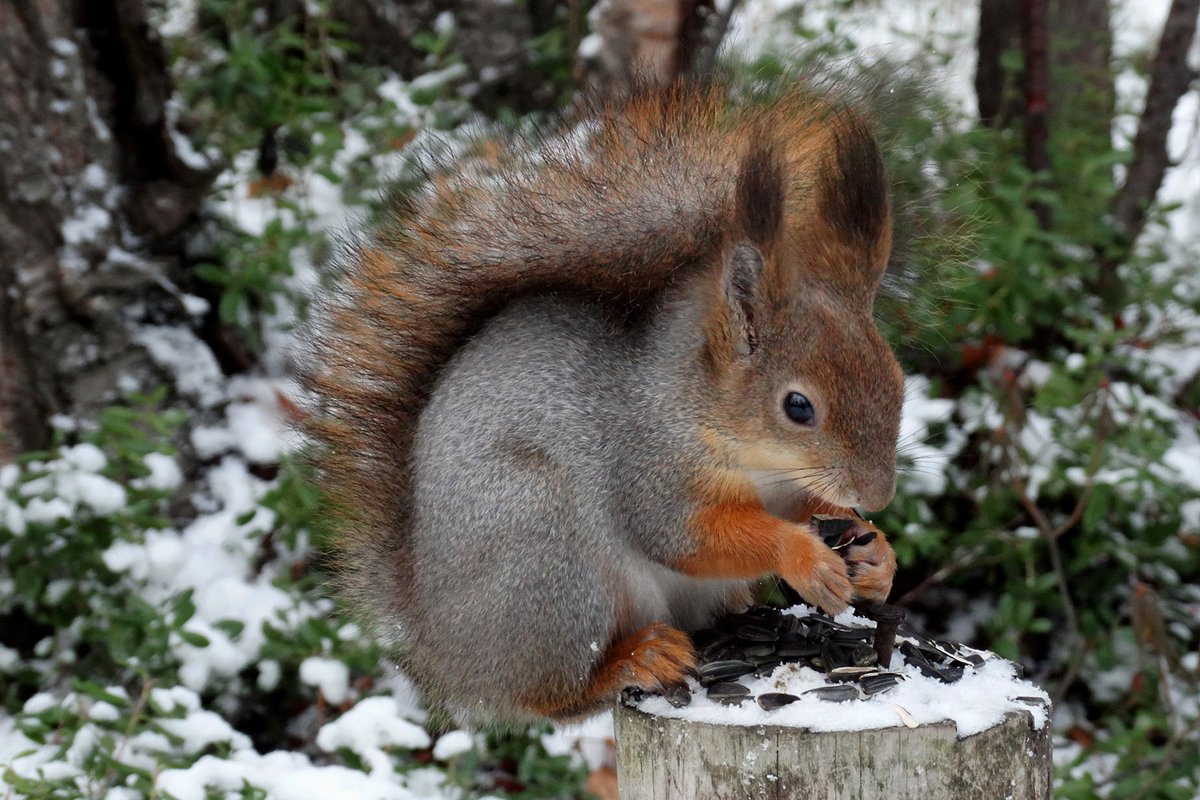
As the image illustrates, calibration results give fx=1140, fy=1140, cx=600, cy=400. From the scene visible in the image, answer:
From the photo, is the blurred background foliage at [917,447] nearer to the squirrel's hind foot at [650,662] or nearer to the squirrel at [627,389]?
the squirrel at [627,389]

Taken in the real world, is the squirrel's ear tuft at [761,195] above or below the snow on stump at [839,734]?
above

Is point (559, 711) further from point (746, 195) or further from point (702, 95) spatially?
point (702, 95)

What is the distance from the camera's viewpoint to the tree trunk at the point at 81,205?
2.14 meters

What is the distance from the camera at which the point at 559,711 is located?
1.26 meters

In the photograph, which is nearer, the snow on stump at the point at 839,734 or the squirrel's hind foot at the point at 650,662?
the snow on stump at the point at 839,734

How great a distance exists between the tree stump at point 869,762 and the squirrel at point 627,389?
0.12 metres

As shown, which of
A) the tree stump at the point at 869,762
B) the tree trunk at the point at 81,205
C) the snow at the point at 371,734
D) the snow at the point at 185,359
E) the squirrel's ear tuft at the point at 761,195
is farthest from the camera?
the snow at the point at 185,359

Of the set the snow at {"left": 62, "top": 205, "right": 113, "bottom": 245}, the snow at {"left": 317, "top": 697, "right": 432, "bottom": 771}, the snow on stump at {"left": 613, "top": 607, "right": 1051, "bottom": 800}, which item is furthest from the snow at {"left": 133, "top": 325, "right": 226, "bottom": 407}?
the snow on stump at {"left": 613, "top": 607, "right": 1051, "bottom": 800}

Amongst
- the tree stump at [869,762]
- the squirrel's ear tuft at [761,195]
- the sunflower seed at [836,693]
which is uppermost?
the squirrel's ear tuft at [761,195]

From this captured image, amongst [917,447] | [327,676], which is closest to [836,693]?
[327,676]

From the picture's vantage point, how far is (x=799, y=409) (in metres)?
1.16

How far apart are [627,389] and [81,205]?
59.9 inches

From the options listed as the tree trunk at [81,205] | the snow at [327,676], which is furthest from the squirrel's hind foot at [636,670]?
the tree trunk at [81,205]

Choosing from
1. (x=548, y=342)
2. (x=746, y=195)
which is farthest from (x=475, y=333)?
(x=746, y=195)
